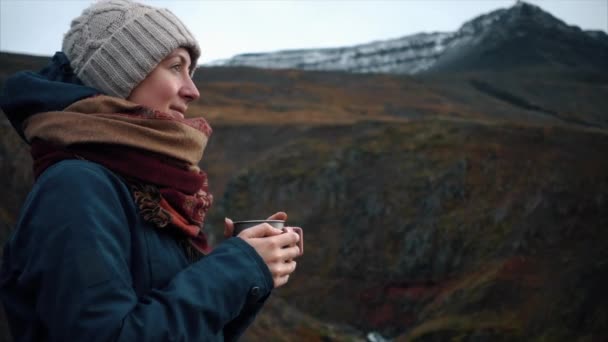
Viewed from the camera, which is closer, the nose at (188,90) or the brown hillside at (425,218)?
the nose at (188,90)

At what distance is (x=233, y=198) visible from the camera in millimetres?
26328

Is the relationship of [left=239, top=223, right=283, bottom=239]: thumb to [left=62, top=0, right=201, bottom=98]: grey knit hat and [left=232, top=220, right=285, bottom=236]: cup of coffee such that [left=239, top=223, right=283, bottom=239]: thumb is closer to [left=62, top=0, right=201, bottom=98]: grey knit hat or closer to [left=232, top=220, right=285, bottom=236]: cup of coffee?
[left=232, top=220, right=285, bottom=236]: cup of coffee

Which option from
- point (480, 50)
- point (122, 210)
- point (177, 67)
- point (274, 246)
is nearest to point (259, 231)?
point (274, 246)

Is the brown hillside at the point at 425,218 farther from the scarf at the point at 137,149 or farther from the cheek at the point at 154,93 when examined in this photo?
the scarf at the point at 137,149

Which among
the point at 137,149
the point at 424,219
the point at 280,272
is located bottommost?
the point at 424,219

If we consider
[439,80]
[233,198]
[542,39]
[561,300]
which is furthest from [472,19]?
[561,300]

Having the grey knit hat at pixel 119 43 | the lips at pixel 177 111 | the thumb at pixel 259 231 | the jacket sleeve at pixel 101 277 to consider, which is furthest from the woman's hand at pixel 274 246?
the grey knit hat at pixel 119 43

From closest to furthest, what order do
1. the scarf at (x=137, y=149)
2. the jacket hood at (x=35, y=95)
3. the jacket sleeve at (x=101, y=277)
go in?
the jacket sleeve at (x=101, y=277), the scarf at (x=137, y=149), the jacket hood at (x=35, y=95)

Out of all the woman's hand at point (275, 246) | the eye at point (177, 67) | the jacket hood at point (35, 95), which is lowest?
the woman's hand at point (275, 246)

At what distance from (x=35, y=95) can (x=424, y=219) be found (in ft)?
62.9

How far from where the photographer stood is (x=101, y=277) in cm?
159

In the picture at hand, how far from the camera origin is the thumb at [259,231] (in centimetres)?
198

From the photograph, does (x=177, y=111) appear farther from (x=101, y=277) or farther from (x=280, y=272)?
(x=101, y=277)

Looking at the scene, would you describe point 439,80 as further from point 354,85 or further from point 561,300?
point 561,300
